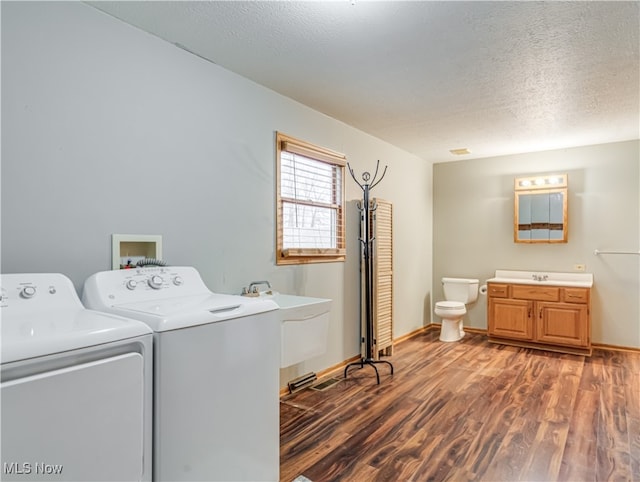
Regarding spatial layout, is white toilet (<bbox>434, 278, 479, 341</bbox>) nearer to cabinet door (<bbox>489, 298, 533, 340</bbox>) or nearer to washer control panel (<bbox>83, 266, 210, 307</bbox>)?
cabinet door (<bbox>489, 298, 533, 340</bbox>)

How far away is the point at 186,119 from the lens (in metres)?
2.53

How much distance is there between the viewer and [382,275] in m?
4.28

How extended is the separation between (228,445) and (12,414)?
0.87m

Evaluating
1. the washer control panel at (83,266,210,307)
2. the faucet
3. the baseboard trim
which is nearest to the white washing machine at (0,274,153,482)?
the washer control panel at (83,266,210,307)

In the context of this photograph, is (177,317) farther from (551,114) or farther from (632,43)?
(551,114)

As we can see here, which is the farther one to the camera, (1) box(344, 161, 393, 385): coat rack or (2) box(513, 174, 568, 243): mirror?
(2) box(513, 174, 568, 243): mirror

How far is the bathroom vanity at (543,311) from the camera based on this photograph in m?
4.46

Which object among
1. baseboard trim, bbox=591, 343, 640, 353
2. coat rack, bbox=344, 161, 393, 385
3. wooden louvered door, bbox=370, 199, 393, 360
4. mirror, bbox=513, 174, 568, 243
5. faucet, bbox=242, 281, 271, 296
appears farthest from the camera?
mirror, bbox=513, 174, 568, 243

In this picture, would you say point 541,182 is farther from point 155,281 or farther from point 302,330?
point 155,281

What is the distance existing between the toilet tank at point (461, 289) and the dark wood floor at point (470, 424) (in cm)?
128

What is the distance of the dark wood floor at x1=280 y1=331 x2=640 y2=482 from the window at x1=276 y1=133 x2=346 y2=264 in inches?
46.1

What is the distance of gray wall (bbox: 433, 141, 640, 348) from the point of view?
183 inches

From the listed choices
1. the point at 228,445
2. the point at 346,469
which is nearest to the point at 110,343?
the point at 228,445

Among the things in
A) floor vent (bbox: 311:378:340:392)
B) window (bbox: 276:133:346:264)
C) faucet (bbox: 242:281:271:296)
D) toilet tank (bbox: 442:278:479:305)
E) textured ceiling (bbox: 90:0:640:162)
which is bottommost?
floor vent (bbox: 311:378:340:392)
